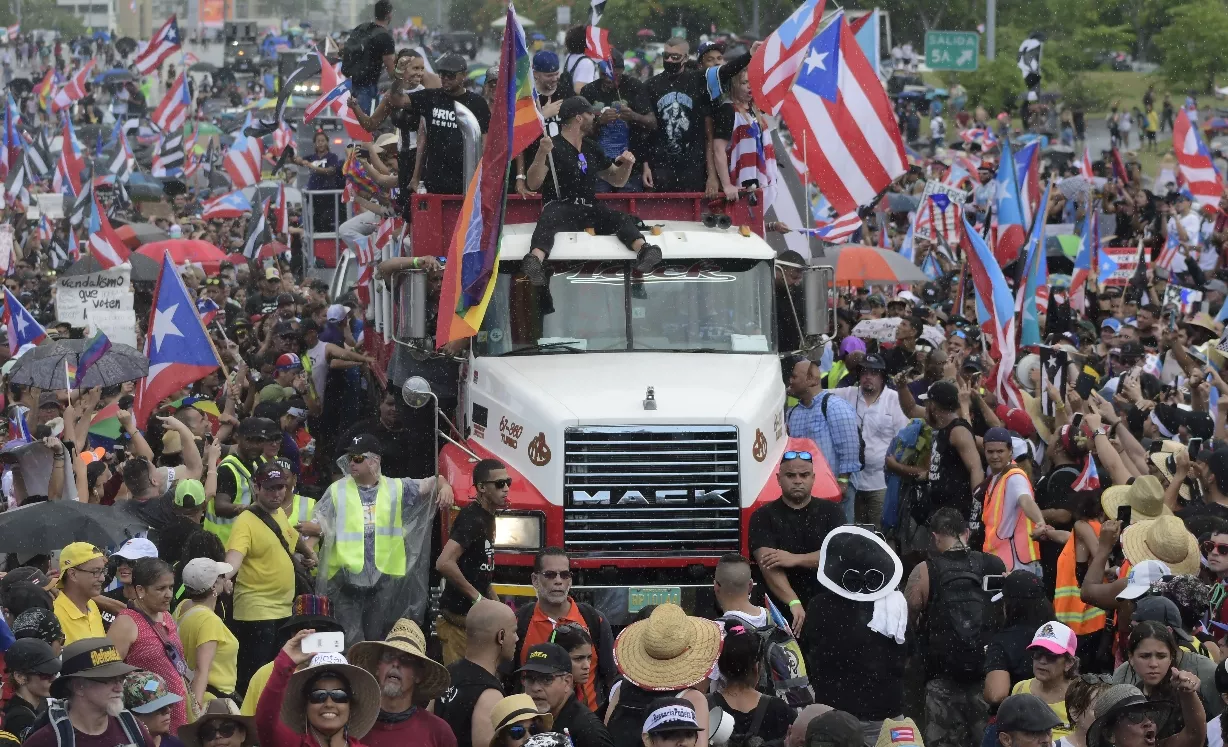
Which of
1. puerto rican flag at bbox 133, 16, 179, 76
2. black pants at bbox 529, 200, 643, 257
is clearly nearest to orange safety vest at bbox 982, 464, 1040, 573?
black pants at bbox 529, 200, 643, 257

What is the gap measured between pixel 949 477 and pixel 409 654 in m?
5.88

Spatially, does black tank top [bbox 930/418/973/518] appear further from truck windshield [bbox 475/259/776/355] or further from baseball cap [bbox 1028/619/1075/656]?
baseball cap [bbox 1028/619/1075/656]

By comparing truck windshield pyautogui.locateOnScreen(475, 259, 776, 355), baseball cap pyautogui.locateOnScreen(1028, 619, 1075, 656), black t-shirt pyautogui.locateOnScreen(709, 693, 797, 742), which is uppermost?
truck windshield pyautogui.locateOnScreen(475, 259, 776, 355)

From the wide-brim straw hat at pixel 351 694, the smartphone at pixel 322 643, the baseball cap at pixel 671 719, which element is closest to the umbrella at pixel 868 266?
the smartphone at pixel 322 643

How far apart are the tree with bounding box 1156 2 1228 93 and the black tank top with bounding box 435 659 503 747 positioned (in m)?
51.8

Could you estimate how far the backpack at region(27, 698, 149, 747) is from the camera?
6.93 meters

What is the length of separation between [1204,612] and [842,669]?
1694 mm

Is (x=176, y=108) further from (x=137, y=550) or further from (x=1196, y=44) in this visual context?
(x=1196, y=44)

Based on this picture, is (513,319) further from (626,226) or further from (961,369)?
(961,369)

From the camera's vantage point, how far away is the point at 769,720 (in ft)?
25.5

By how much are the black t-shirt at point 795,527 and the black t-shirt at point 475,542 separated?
148 centimetres

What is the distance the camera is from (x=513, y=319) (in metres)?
12.4

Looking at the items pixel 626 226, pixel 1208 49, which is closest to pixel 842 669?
pixel 626 226

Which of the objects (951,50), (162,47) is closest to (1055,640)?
(951,50)
